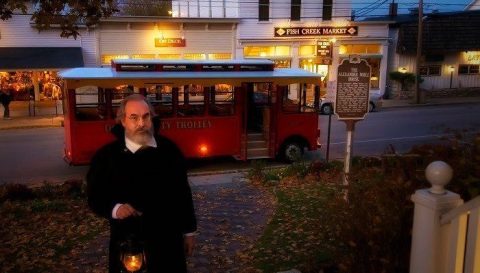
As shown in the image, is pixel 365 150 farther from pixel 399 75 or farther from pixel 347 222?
pixel 399 75

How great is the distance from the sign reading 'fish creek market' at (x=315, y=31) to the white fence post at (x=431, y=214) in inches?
1038

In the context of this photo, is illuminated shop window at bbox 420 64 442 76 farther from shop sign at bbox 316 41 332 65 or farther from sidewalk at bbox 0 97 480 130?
shop sign at bbox 316 41 332 65

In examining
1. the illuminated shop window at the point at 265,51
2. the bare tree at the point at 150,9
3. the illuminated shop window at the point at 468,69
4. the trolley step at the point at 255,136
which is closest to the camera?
the trolley step at the point at 255,136

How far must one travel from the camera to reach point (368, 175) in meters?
5.09

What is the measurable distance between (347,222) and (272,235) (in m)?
2.55

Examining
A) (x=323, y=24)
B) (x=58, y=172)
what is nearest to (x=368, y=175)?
(x=58, y=172)

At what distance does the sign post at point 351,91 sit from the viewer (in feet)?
25.1

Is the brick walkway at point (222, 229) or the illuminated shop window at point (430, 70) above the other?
the illuminated shop window at point (430, 70)

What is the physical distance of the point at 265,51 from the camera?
2933 cm

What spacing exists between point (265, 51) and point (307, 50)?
2.64 meters

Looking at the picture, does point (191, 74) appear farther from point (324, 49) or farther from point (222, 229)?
point (324, 49)

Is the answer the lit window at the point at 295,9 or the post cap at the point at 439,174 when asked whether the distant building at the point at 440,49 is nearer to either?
the lit window at the point at 295,9

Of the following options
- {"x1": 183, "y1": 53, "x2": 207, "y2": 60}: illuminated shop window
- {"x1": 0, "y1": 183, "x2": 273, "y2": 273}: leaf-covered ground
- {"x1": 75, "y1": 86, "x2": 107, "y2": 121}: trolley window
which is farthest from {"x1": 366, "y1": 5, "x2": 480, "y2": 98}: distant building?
{"x1": 0, "y1": 183, "x2": 273, "y2": 273}: leaf-covered ground

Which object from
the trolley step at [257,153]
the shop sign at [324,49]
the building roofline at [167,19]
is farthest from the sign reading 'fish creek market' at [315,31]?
the trolley step at [257,153]
